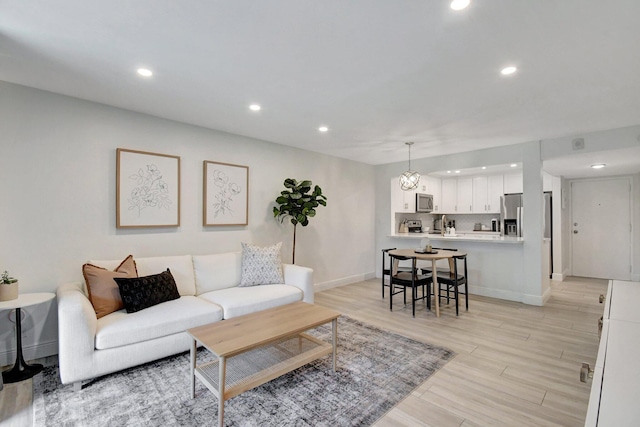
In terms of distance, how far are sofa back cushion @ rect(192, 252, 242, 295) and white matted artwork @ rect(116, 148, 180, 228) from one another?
0.58 m

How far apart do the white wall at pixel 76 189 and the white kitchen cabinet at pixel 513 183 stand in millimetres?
5274

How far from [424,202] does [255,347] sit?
552 cm

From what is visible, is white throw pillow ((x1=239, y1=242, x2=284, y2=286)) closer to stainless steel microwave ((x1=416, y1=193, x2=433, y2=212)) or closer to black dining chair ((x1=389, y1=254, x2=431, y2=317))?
black dining chair ((x1=389, y1=254, x2=431, y2=317))

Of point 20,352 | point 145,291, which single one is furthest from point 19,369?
point 145,291

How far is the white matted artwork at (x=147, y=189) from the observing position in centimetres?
324

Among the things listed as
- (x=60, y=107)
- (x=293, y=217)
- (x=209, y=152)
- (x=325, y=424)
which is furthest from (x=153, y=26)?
(x=293, y=217)

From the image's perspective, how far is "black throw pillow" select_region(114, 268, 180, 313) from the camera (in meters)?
2.69

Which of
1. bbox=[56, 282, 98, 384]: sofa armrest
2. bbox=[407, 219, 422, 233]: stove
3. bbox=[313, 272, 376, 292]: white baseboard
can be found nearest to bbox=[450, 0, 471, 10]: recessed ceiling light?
bbox=[56, 282, 98, 384]: sofa armrest

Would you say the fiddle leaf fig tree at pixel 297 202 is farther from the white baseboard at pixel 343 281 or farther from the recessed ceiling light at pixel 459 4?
the recessed ceiling light at pixel 459 4

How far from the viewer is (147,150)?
11.3 feet

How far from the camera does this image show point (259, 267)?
3760 millimetres

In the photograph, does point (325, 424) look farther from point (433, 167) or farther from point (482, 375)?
point (433, 167)

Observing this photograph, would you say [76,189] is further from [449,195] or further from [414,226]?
[449,195]

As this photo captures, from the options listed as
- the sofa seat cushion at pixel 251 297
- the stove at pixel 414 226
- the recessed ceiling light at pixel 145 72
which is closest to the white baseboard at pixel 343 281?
the stove at pixel 414 226
